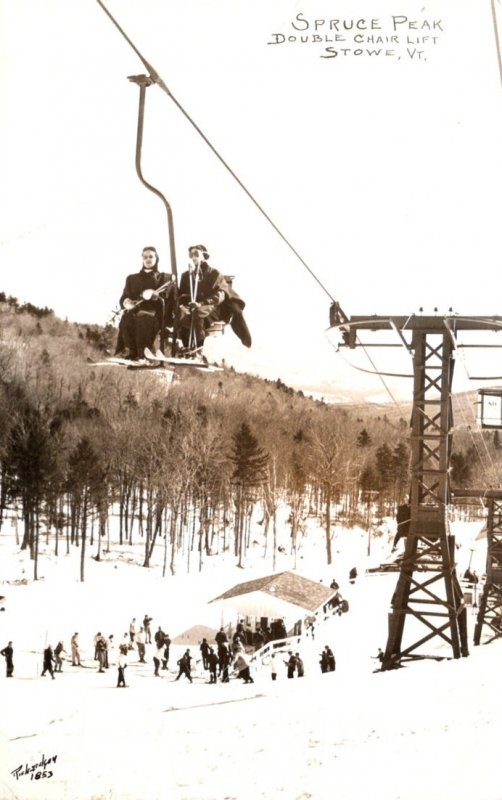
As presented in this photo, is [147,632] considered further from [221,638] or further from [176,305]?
[176,305]

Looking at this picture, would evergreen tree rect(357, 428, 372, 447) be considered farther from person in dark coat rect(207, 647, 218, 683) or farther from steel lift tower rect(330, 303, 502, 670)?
steel lift tower rect(330, 303, 502, 670)

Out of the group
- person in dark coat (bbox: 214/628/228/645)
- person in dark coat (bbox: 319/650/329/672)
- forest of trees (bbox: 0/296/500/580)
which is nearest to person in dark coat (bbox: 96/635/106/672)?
person in dark coat (bbox: 214/628/228/645)

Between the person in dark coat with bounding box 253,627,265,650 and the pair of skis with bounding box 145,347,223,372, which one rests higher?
the pair of skis with bounding box 145,347,223,372

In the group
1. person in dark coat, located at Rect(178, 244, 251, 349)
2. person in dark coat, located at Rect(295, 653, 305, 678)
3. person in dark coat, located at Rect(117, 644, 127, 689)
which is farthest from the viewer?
person in dark coat, located at Rect(295, 653, 305, 678)

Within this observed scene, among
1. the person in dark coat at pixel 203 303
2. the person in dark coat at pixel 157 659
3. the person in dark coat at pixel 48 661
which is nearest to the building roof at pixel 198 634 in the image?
the person in dark coat at pixel 157 659
